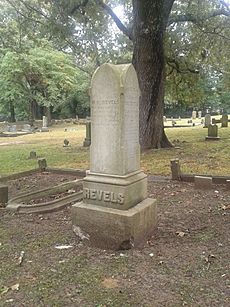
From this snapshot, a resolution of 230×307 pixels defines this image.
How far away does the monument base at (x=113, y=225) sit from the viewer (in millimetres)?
4238

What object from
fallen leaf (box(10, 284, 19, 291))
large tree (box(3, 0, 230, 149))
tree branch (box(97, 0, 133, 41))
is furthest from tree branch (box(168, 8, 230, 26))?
fallen leaf (box(10, 284, 19, 291))

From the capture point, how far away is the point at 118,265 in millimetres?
3756

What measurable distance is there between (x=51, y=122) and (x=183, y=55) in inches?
1069

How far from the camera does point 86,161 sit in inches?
445

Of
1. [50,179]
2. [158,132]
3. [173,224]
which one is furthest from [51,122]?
[173,224]

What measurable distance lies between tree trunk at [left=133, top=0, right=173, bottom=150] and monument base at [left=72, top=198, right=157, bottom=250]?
8.00 metres

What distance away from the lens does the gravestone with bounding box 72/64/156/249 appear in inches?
171

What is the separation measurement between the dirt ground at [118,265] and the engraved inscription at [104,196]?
612 millimetres

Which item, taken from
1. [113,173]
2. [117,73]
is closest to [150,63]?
[117,73]

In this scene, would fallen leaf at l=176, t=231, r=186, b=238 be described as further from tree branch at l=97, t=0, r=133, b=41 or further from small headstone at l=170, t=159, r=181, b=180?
tree branch at l=97, t=0, r=133, b=41

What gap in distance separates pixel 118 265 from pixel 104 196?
1041 millimetres

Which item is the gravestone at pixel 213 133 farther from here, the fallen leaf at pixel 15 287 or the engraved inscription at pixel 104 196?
the fallen leaf at pixel 15 287

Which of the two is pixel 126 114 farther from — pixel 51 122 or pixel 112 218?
pixel 51 122

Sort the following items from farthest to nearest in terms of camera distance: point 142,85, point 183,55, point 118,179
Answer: point 183,55 < point 142,85 < point 118,179
